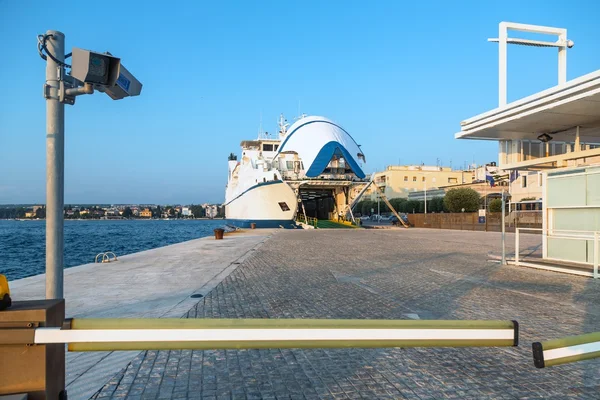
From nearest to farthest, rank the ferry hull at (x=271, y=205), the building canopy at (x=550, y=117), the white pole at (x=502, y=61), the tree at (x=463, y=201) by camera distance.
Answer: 1. the building canopy at (x=550, y=117)
2. the white pole at (x=502, y=61)
3. the ferry hull at (x=271, y=205)
4. the tree at (x=463, y=201)

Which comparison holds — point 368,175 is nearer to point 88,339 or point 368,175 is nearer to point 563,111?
point 563,111

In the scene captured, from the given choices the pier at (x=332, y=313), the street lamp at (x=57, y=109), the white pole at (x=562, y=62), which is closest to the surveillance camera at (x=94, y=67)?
the street lamp at (x=57, y=109)

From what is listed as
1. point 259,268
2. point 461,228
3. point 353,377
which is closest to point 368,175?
A: point 461,228

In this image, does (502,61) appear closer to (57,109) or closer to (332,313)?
(332,313)

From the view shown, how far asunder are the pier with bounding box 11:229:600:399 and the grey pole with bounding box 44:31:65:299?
130cm

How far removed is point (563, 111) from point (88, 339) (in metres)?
11.3

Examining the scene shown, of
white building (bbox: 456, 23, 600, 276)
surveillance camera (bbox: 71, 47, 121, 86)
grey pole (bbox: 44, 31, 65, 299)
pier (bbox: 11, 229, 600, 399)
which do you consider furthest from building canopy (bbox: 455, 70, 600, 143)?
grey pole (bbox: 44, 31, 65, 299)

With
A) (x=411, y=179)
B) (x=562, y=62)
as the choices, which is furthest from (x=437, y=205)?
(x=562, y=62)

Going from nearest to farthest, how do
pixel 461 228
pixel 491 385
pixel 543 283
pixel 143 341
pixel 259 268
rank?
pixel 143 341
pixel 491 385
pixel 543 283
pixel 259 268
pixel 461 228

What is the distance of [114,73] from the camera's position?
297 cm

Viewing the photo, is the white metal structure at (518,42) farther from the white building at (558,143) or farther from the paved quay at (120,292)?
the paved quay at (120,292)

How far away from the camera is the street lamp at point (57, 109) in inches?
117

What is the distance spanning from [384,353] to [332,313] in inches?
66.3

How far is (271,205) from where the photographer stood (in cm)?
4116
